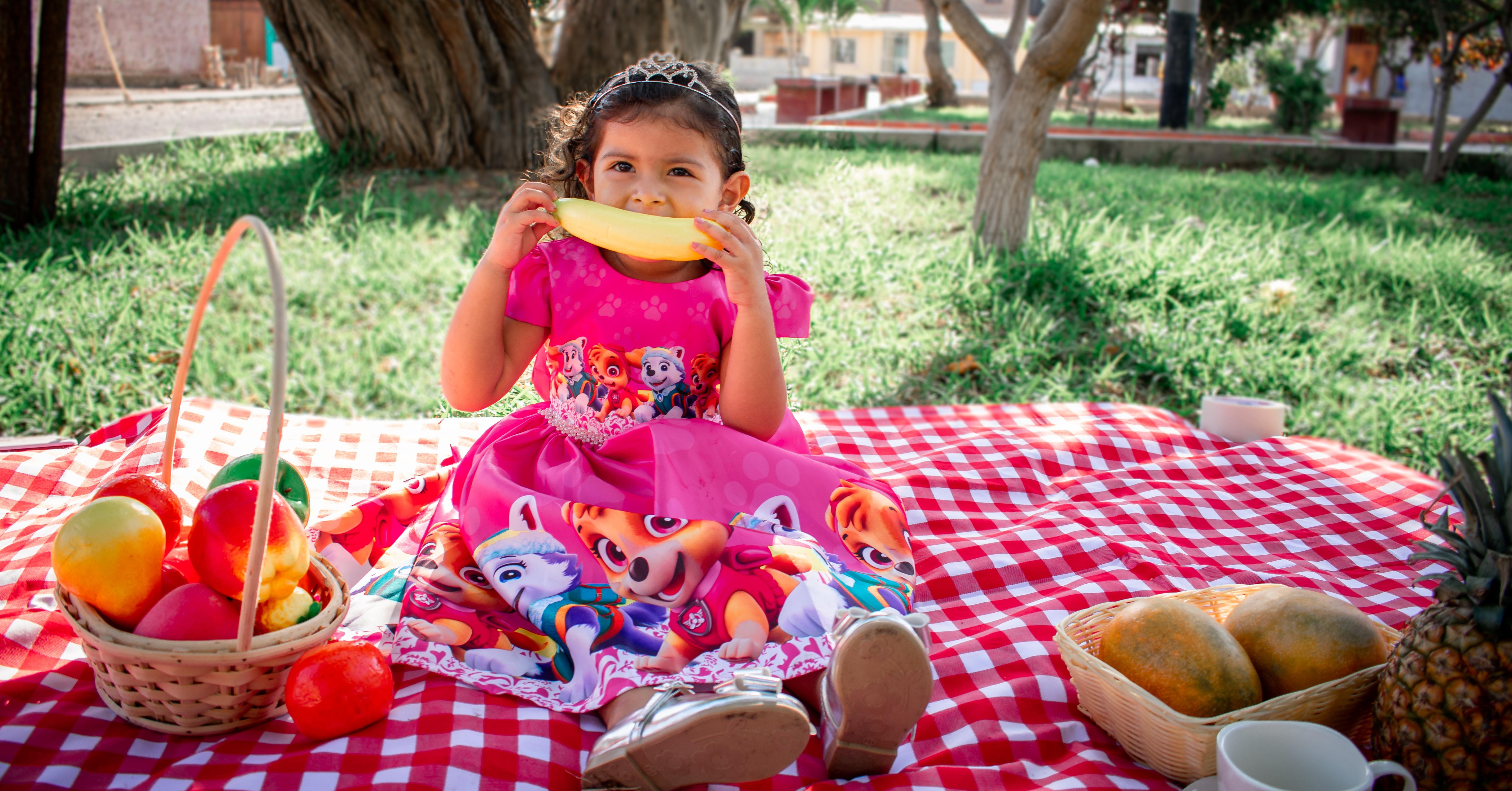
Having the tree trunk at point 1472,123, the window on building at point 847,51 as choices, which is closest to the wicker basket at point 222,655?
the tree trunk at point 1472,123

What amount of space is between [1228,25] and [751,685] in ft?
61.7

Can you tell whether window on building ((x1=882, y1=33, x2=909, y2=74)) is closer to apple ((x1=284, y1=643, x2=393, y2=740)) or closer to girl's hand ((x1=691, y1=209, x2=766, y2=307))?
girl's hand ((x1=691, y1=209, x2=766, y2=307))

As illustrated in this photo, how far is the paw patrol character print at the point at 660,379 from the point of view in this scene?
7.10ft

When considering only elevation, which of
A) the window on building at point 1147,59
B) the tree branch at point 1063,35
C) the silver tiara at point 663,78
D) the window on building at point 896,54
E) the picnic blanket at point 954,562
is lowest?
the picnic blanket at point 954,562

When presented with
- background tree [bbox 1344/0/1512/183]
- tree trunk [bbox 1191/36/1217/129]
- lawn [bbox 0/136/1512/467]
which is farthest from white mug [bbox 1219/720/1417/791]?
tree trunk [bbox 1191/36/1217/129]

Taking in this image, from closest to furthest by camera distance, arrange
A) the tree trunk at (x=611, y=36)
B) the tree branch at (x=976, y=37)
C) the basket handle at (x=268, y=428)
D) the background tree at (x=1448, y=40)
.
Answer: the basket handle at (x=268, y=428) < the tree branch at (x=976, y=37) < the tree trunk at (x=611, y=36) < the background tree at (x=1448, y=40)

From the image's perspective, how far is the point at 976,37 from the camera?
5445 millimetres

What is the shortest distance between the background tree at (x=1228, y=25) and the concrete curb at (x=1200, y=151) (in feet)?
18.3

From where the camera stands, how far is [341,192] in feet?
22.5

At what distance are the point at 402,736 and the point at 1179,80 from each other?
14452mm

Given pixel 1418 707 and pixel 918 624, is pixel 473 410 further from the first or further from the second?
pixel 1418 707

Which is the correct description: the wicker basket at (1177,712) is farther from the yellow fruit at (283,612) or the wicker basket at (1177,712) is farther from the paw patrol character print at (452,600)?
the yellow fruit at (283,612)

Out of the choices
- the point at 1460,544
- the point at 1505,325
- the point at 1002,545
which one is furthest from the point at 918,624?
the point at 1505,325

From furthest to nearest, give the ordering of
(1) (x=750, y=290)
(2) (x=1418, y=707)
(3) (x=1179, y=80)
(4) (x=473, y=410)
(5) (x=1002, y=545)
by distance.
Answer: (3) (x=1179, y=80) → (5) (x=1002, y=545) → (4) (x=473, y=410) → (1) (x=750, y=290) → (2) (x=1418, y=707)
